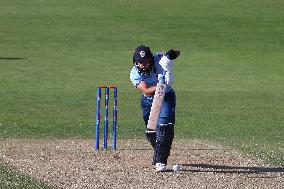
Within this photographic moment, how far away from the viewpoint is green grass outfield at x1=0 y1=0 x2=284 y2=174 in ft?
61.2

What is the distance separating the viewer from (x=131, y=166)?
13570mm

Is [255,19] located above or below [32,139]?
below

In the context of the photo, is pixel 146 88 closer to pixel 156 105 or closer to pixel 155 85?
pixel 155 85

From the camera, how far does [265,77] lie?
29.1 metres

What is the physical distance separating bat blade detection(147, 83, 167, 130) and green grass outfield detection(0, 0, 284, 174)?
→ 2332 mm

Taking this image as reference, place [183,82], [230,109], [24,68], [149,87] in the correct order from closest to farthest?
[149,87] → [230,109] → [183,82] → [24,68]

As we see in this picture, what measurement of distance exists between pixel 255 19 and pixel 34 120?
27437 millimetres

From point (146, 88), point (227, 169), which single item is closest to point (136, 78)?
point (146, 88)

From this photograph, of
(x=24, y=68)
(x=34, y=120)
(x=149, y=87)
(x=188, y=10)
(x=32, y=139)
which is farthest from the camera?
(x=188, y=10)

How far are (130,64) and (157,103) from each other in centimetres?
1895

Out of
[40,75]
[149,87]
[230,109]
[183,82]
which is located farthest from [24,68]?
[149,87]

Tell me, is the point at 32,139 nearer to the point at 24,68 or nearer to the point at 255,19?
the point at 24,68

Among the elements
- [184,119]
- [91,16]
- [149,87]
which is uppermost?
[149,87]

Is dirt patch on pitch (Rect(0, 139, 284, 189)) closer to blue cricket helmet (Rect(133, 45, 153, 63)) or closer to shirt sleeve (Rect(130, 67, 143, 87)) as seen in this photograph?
shirt sleeve (Rect(130, 67, 143, 87))
